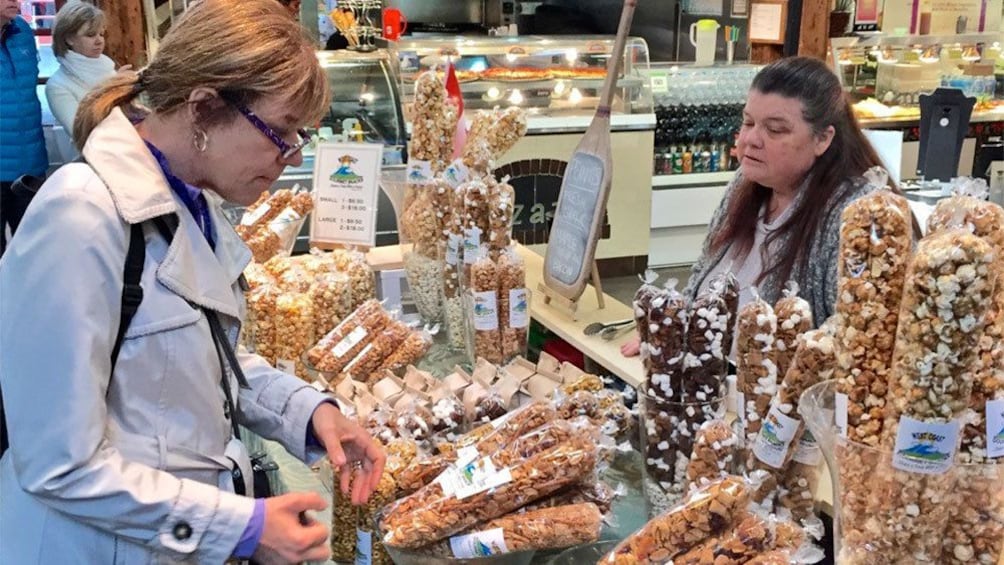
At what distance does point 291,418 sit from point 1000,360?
1.06 meters

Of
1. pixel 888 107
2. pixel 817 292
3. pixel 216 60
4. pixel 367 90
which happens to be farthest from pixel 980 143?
pixel 216 60

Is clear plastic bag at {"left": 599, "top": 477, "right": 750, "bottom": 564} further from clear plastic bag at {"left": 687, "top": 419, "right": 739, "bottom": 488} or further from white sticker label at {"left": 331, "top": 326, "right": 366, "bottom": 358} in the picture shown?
white sticker label at {"left": 331, "top": 326, "right": 366, "bottom": 358}

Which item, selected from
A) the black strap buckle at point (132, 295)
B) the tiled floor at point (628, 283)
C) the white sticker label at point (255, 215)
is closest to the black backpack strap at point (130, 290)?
the black strap buckle at point (132, 295)

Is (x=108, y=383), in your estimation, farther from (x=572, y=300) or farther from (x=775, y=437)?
(x=572, y=300)

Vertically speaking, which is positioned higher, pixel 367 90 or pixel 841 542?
pixel 367 90

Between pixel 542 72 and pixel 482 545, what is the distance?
4791 millimetres

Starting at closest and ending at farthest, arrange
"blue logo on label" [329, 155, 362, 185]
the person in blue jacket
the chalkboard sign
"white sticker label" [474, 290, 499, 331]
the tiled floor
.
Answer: "white sticker label" [474, 290, 499, 331] → the chalkboard sign → "blue logo on label" [329, 155, 362, 185] → the person in blue jacket → the tiled floor

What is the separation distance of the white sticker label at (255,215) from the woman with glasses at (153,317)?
1.24m

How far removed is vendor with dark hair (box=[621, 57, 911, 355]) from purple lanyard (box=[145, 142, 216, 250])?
155 cm

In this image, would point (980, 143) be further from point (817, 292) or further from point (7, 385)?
point (7, 385)

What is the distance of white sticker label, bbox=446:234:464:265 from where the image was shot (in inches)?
91.8

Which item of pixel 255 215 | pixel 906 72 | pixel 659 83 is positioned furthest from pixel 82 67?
pixel 906 72

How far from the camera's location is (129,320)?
1.13m

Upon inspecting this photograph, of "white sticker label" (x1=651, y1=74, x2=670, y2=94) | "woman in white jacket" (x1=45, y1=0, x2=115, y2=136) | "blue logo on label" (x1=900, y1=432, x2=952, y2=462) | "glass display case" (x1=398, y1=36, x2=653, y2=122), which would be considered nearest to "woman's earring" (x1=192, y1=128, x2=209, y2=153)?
"blue logo on label" (x1=900, y1=432, x2=952, y2=462)
